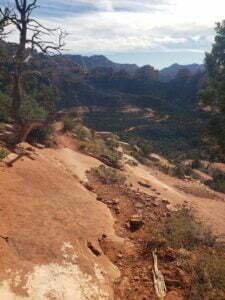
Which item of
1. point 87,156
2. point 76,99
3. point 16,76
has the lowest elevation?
point 76,99

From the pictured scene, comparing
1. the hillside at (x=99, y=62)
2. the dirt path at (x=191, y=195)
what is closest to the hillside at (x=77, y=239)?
the dirt path at (x=191, y=195)

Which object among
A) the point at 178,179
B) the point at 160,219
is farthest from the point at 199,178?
the point at 160,219

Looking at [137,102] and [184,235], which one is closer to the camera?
[184,235]

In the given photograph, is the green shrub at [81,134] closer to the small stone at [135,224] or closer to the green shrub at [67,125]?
the green shrub at [67,125]

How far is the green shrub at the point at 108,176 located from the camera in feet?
55.3

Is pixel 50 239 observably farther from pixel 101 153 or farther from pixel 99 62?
pixel 99 62

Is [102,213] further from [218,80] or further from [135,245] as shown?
Result: [218,80]

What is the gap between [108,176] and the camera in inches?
686

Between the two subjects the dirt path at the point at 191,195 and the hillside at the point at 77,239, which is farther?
the dirt path at the point at 191,195

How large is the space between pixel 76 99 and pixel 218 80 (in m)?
73.1

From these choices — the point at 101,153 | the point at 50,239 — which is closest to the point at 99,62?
the point at 101,153

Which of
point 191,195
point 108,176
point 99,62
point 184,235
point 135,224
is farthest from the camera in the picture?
point 99,62

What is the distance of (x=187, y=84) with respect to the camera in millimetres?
99875

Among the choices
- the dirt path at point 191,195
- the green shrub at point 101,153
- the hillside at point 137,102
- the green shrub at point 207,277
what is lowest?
the hillside at point 137,102
